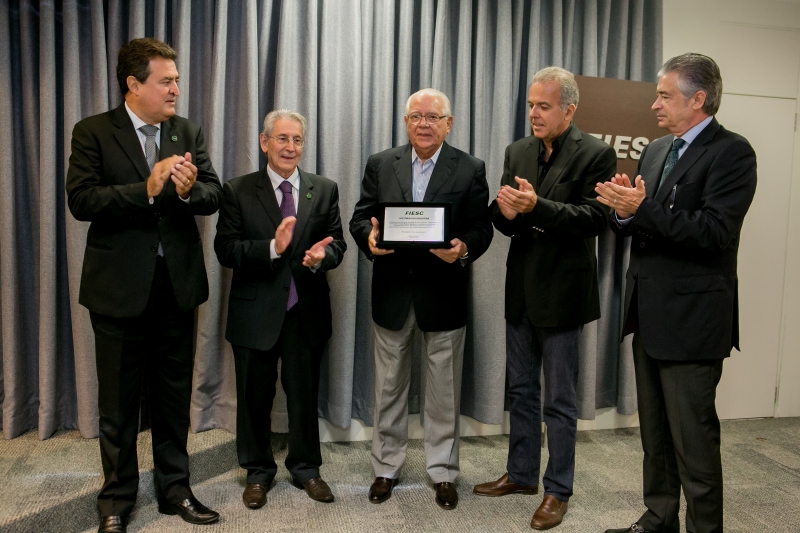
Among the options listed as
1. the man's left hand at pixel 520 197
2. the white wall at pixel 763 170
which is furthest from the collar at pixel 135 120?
the white wall at pixel 763 170

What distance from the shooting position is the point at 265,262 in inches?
114

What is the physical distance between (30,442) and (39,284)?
2.85 feet

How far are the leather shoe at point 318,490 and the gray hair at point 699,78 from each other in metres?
2.26

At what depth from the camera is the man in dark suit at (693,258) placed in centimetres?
235

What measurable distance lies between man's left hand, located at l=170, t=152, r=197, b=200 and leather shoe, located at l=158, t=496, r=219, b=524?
1.33m

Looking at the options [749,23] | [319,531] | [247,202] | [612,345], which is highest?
[749,23]

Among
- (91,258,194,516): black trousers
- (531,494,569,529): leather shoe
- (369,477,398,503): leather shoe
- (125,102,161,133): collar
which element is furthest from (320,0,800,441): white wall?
(125,102,161,133): collar

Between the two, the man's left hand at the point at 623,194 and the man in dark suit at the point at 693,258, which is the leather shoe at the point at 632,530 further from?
the man's left hand at the point at 623,194

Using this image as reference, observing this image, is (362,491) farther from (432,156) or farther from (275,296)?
(432,156)

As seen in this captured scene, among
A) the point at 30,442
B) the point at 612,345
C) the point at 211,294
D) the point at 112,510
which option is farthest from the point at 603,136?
the point at 30,442

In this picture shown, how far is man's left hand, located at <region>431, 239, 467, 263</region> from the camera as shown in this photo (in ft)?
9.40

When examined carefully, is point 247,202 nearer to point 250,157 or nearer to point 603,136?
point 250,157

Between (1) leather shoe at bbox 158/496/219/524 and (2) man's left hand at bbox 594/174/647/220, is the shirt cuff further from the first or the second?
(1) leather shoe at bbox 158/496/219/524

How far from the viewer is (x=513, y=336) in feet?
10.1
